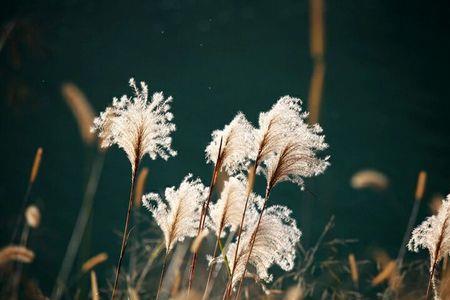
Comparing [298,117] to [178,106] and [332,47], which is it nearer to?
[178,106]

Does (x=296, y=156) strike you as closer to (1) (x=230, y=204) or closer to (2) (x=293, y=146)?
(2) (x=293, y=146)

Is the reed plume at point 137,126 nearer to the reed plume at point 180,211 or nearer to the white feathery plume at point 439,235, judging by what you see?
the reed plume at point 180,211

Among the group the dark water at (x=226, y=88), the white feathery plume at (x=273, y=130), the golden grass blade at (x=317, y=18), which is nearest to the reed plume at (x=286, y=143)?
the white feathery plume at (x=273, y=130)

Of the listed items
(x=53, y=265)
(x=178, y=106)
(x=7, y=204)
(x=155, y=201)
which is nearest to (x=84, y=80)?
(x=178, y=106)

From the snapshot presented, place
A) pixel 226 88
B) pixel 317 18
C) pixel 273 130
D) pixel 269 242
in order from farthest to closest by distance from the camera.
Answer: pixel 317 18, pixel 226 88, pixel 269 242, pixel 273 130

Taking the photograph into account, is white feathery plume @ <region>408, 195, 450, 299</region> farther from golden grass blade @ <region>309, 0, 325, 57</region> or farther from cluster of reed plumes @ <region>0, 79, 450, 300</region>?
golden grass blade @ <region>309, 0, 325, 57</region>

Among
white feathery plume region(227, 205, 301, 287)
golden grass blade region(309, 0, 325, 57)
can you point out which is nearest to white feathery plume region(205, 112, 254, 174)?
white feathery plume region(227, 205, 301, 287)

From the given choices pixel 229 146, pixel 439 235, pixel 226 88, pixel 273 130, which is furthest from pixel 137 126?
pixel 226 88
